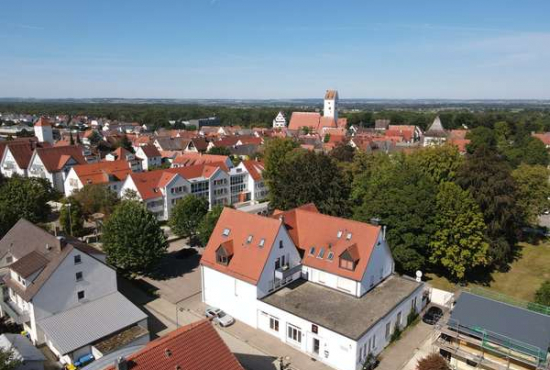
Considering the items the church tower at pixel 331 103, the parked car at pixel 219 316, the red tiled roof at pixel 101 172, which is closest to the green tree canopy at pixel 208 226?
the parked car at pixel 219 316

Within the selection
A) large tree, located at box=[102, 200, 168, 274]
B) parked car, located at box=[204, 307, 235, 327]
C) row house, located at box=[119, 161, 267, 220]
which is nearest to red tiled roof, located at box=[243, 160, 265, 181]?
row house, located at box=[119, 161, 267, 220]

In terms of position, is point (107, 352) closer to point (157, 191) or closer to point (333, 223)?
point (333, 223)

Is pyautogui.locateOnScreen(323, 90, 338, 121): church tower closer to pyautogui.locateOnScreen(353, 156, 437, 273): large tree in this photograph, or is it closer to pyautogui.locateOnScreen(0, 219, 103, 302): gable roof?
pyautogui.locateOnScreen(353, 156, 437, 273): large tree

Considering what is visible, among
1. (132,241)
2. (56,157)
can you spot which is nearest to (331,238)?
(132,241)

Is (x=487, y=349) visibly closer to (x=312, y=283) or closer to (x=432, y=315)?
(x=432, y=315)

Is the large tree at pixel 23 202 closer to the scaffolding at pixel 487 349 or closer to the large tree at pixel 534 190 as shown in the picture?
the scaffolding at pixel 487 349
